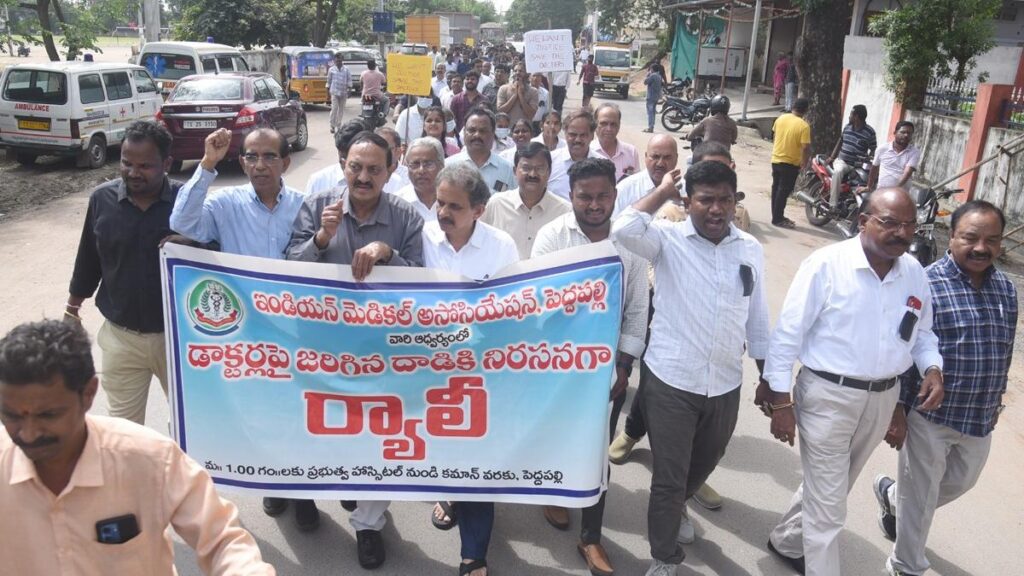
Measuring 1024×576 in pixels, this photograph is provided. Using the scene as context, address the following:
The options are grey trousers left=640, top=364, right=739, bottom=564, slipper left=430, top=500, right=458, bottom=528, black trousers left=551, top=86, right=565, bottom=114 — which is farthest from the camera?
black trousers left=551, top=86, right=565, bottom=114

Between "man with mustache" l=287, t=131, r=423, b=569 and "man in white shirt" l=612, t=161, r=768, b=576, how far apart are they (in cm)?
101

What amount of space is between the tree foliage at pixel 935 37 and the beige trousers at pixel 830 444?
35.4ft

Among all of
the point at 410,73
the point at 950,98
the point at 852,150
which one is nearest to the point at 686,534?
the point at 410,73

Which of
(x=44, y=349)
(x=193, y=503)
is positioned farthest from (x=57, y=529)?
(x=44, y=349)

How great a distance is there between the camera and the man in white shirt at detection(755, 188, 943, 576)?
3.48m

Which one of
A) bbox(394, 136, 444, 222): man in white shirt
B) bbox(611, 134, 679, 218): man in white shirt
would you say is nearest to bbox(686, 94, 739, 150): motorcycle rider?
bbox(611, 134, 679, 218): man in white shirt

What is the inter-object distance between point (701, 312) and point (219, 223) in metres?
2.37

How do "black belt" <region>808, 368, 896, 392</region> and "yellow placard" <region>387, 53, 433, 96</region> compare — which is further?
"yellow placard" <region>387, 53, 433, 96</region>

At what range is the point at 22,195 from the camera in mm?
12188

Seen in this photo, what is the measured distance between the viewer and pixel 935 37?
12680 millimetres

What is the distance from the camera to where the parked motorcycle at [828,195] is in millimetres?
11438

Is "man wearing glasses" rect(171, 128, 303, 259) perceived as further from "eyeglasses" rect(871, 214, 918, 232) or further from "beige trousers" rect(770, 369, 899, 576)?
"eyeglasses" rect(871, 214, 918, 232)

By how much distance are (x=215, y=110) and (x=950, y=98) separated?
39.4ft

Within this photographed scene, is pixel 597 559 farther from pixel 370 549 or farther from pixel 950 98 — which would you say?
pixel 950 98
